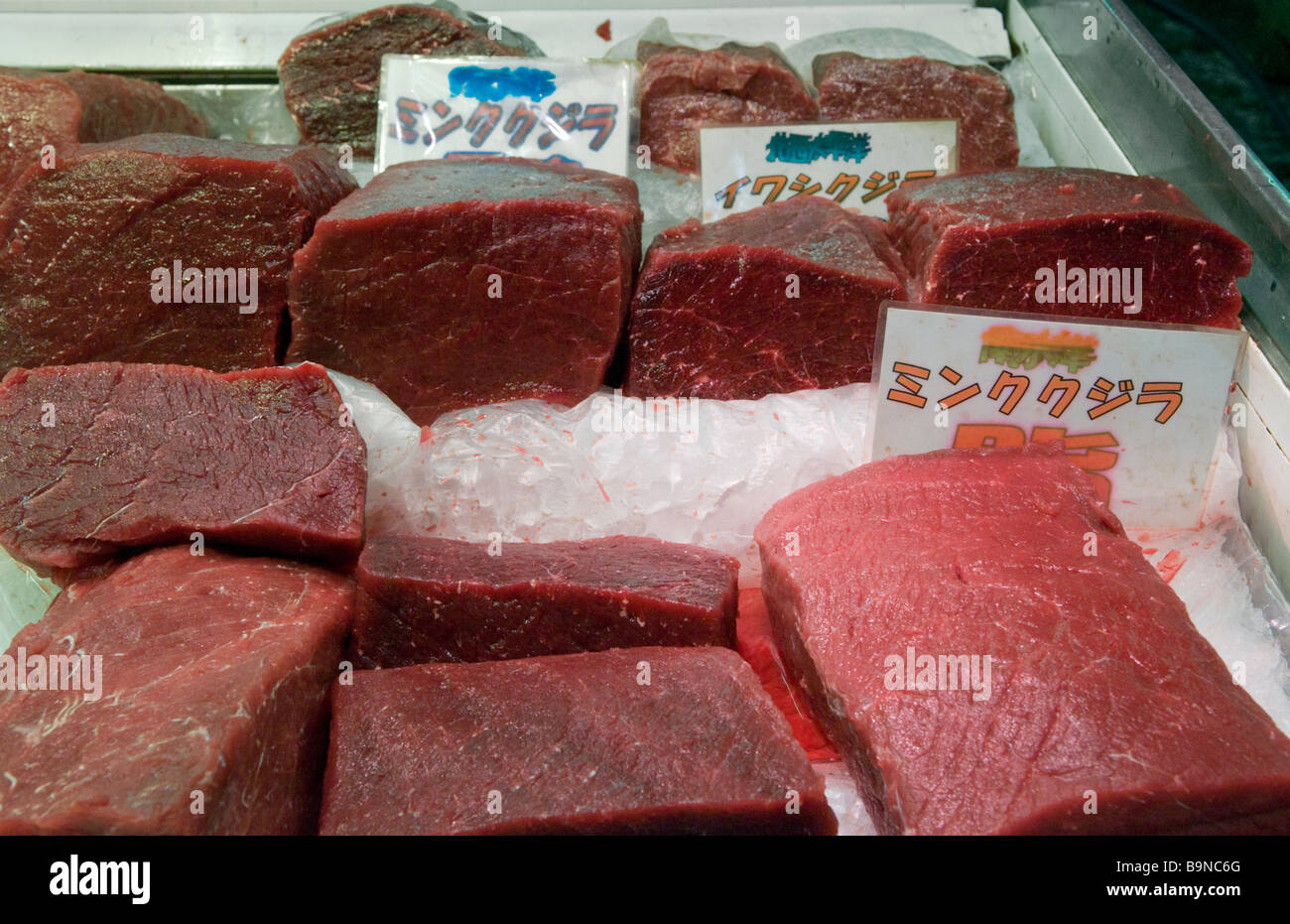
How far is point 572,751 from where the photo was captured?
1729mm

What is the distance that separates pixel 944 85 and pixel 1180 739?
2408 millimetres

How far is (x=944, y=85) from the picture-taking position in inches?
131

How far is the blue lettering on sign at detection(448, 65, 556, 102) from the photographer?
3.10m

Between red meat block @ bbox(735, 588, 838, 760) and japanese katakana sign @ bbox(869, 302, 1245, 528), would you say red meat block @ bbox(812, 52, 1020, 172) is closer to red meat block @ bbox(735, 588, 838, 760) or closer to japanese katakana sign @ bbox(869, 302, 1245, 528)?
japanese katakana sign @ bbox(869, 302, 1245, 528)

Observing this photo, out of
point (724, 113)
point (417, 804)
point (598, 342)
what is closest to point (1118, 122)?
point (724, 113)

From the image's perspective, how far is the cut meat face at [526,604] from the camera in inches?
78.5

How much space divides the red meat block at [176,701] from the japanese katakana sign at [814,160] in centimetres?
169

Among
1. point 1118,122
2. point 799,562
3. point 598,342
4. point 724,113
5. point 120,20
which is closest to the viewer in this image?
point 799,562

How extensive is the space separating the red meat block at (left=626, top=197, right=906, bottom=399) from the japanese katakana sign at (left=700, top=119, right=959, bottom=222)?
285 mm

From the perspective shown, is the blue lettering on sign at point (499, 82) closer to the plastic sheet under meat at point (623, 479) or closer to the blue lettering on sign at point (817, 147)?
the blue lettering on sign at point (817, 147)

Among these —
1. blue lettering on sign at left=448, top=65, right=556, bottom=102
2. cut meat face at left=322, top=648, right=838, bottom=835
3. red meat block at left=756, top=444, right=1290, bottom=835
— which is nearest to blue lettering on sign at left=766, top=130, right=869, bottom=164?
blue lettering on sign at left=448, top=65, right=556, bottom=102

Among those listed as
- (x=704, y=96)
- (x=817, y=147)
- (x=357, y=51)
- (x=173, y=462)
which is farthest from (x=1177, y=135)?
(x=173, y=462)

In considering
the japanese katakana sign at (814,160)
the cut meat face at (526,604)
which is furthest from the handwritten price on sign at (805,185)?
the cut meat face at (526,604)
